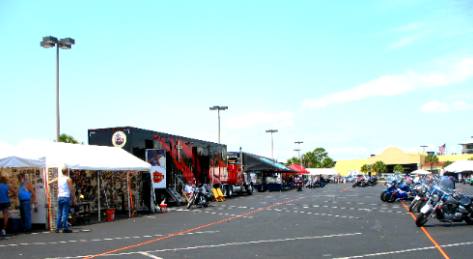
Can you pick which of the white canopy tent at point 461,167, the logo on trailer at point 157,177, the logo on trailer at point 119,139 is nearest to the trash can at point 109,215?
the logo on trailer at point 119,139

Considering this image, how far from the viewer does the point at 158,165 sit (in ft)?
83.6

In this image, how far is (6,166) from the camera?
16.2 m

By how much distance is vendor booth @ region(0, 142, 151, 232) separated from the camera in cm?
1679

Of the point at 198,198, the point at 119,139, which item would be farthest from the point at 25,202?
the point at 198,198

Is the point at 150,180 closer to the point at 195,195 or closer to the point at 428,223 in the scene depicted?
the point at 195,195

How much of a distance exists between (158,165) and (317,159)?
135201 millimetres

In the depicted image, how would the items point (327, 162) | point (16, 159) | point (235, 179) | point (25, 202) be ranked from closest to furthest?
1. point (16, 159)
2. point (25, 202)
3. point (235, 179)
4. point (327, 162)

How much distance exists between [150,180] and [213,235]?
9951 millimetres

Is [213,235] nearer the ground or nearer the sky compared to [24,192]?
nearer the ground

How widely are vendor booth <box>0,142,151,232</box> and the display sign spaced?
1.22 metres

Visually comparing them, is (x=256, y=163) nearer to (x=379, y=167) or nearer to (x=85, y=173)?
(x=85, y=173)

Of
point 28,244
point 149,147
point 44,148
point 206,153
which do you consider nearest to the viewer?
point 28,244

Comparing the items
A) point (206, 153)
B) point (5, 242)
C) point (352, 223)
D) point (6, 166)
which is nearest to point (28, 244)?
point (5, 242)

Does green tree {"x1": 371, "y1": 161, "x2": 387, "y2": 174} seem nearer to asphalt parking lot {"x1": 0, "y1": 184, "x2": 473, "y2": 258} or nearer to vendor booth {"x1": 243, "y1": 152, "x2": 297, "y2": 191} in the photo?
vendor booth {"x1": 243, "y1": 152, "x2": 297, "y2": 191}
